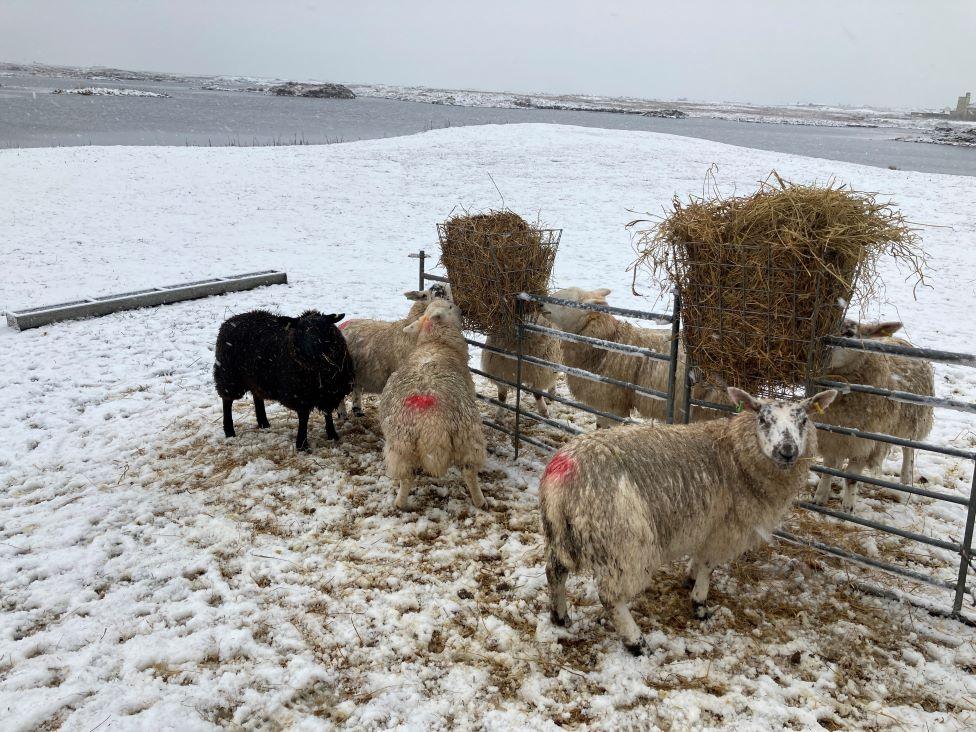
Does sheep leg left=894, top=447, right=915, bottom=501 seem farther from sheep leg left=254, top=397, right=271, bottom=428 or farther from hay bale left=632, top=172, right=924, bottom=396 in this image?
sheep leg left=254, top=397, right=271, bottom=428

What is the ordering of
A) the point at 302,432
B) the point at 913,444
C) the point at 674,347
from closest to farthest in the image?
the point at 913,444 → the point at 674,347 → the point at 302,432

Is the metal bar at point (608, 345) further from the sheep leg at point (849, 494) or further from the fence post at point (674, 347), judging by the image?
the sheep leg at point (849, 494)

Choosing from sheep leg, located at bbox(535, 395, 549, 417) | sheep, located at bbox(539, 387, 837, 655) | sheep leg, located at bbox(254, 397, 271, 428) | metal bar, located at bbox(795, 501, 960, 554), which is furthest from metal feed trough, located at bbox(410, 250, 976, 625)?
sheep leg, located at bbox(254, 397, 271, 428)

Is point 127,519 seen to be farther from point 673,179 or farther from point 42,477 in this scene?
point 673,179

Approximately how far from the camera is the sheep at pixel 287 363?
6.37 metres

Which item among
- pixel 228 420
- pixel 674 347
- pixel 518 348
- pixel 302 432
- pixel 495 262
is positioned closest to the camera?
pixel 674 347

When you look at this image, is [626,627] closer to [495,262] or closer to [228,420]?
[495,262]

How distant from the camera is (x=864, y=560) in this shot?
4234mm

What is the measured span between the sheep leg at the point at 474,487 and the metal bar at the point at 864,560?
7.59 ft

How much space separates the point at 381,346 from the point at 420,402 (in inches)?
76.9

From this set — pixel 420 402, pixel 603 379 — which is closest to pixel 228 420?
pixel 420 402

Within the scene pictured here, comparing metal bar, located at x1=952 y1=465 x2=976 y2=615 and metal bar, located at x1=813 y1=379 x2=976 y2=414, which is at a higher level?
metal bar, located at x1=813 y1=379 x2=976 y2=414

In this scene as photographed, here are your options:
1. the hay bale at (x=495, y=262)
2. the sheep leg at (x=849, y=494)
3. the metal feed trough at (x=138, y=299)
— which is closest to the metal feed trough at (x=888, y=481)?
the sheep leg at (x=849, y=494)

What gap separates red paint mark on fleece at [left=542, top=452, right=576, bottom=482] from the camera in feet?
12.2
